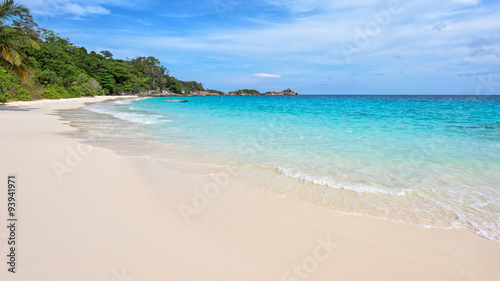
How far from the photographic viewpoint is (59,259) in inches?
92.7

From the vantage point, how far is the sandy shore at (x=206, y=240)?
2.35m

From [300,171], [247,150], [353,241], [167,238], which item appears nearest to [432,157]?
[300,171]

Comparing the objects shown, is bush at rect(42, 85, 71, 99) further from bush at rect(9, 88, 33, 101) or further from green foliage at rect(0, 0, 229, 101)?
bush at rect(9, 88, 33, 101)

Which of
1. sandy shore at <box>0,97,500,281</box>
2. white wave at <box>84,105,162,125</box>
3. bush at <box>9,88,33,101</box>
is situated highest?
bush at <box>9,88,33,101</box>

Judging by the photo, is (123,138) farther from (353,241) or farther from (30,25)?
(30,25)

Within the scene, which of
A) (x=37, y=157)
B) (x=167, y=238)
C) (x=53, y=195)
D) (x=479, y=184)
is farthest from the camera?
(x=37, y=157)

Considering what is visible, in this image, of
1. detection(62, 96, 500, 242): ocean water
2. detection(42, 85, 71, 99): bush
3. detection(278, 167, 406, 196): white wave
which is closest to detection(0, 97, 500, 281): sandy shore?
detection(62, 96, 500, 242): ocean water

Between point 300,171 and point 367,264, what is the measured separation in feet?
11.1

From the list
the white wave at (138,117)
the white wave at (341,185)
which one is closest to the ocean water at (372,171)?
the white wave at (341,185)

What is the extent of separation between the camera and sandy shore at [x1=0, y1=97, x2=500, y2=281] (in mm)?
2354

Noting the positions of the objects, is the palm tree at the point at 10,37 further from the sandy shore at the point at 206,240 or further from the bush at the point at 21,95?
the sandy shore at the point at 206,240

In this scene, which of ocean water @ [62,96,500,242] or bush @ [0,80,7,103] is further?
bush @ [0,80,7,103]

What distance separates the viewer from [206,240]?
9.36ft

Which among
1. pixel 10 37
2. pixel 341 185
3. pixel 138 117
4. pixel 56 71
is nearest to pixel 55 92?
pixel 56 71
